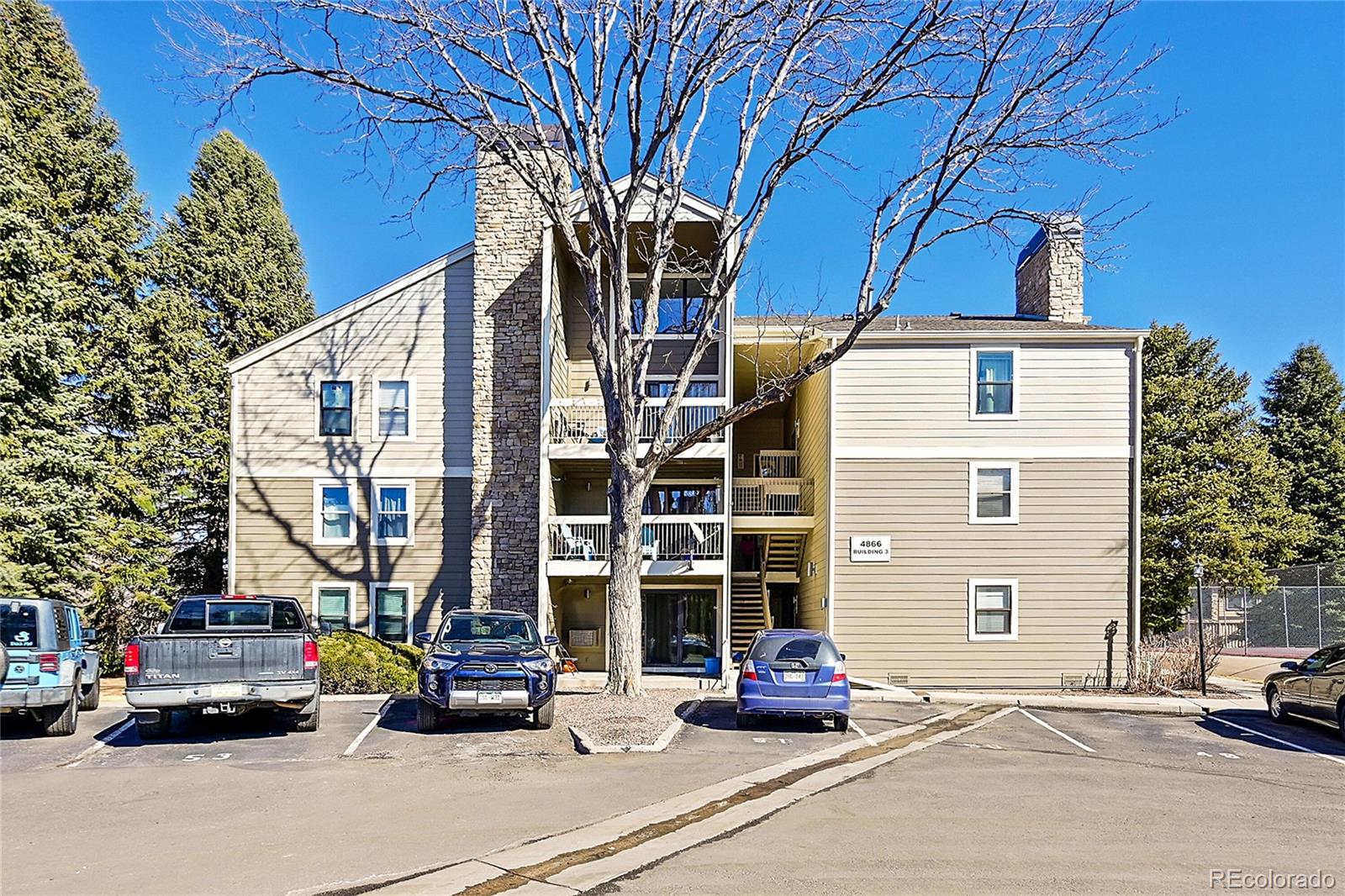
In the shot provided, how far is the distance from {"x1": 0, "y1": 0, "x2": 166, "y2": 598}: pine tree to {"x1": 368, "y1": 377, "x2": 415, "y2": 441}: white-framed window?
570cm

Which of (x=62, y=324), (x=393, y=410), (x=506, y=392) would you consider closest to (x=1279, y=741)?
(x=506, y=392)

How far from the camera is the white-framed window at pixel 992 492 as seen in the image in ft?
71.4

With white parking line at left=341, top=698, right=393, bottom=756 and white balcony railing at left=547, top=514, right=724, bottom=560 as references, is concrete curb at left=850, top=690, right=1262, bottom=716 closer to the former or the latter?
white balcony railing at left=547, top=514, right=724, bottom=560

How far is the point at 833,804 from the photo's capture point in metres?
9.07

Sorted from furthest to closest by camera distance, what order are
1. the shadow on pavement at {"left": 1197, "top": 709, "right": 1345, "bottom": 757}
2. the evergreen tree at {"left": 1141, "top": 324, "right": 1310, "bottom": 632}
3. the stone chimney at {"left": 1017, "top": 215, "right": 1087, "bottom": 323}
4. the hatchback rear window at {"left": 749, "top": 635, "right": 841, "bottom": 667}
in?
the evergreen tree at {"left": 1141, "top": 324, "right": 1310, "bottom": 632} < the stone chimney at {"left": 1017, "top": 215, "right": 1087, "bottom": 323} < the shadow on pavement at {"left": 1197, "top": 709, "right": 1345, "bottom": 757} < the hatchback rear window at {"left": 749, "top": 635, "right": 841, "bottom": 667}

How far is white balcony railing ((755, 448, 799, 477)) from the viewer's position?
26.1 metres

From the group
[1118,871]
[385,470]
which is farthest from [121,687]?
[1118,871]

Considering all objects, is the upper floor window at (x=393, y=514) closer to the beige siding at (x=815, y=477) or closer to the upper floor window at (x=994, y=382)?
the beige siding at (x=815, y=477)

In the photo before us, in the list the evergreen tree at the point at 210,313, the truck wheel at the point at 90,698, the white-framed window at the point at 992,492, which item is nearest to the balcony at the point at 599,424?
the white-framed window at the point at 992,492

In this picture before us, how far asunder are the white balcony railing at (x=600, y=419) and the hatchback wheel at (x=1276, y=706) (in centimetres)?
1137

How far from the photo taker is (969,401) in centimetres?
2202

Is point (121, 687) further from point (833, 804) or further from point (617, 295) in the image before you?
point (833, 804)

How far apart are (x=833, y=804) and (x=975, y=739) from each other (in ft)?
17.5

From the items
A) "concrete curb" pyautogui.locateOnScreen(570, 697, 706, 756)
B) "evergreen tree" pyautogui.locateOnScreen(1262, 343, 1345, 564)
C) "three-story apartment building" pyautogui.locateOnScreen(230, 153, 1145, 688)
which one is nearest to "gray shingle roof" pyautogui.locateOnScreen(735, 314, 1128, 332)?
"three-story apartment building" pyautogui.locateOnScreen(230, 153, 1145, 688)
